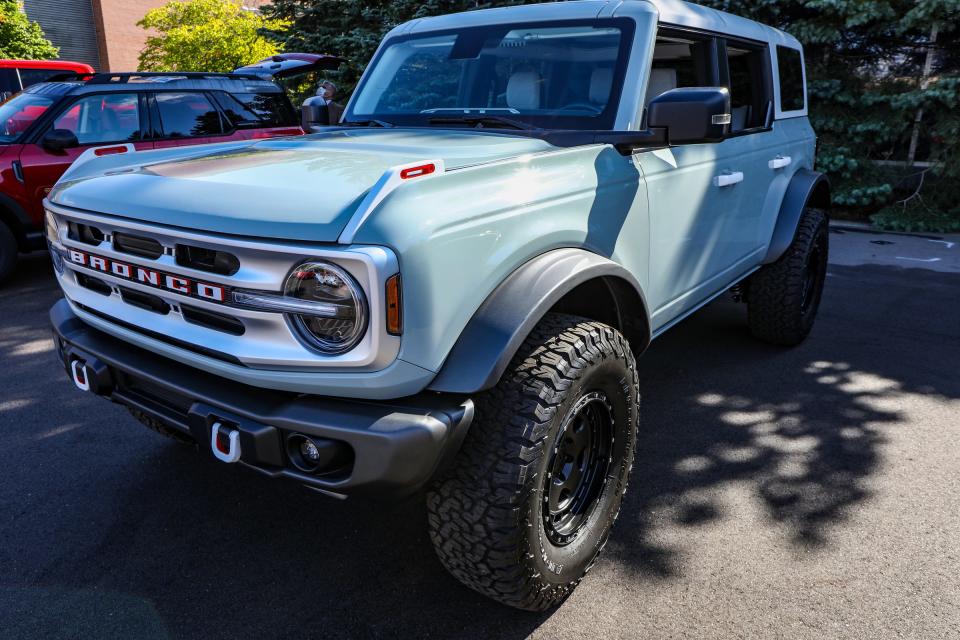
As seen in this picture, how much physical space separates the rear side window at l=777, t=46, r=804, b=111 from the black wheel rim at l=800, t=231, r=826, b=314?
2.97ft

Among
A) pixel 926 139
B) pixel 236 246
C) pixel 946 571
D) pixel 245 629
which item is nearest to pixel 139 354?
pixel 236 246

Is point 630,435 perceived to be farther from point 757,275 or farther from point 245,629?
point 757,275

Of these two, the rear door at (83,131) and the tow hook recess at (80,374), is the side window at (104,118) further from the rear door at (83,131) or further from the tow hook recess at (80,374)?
the tow hook recess at (80,374)

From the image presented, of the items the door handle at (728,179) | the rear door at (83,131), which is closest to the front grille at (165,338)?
the door handle at (728,179)

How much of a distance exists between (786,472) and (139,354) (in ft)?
8.85

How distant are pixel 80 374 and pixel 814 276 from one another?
4436mm

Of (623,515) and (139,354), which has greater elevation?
(139,354)

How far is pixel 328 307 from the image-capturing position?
1780 millimetres

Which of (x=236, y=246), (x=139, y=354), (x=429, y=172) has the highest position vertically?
(x=429, y=172)

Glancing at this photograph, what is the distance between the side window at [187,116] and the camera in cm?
695

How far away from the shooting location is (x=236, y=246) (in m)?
1.86

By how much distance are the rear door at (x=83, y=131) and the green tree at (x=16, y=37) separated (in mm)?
16389

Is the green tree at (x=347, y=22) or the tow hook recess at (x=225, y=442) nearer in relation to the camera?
the tow hook recess at (x=225, y=442)

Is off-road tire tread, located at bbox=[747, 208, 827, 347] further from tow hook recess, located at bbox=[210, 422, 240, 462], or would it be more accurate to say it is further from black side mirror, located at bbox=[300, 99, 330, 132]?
tow hook recess, located at bbox=[210, 422, 240, 462]
